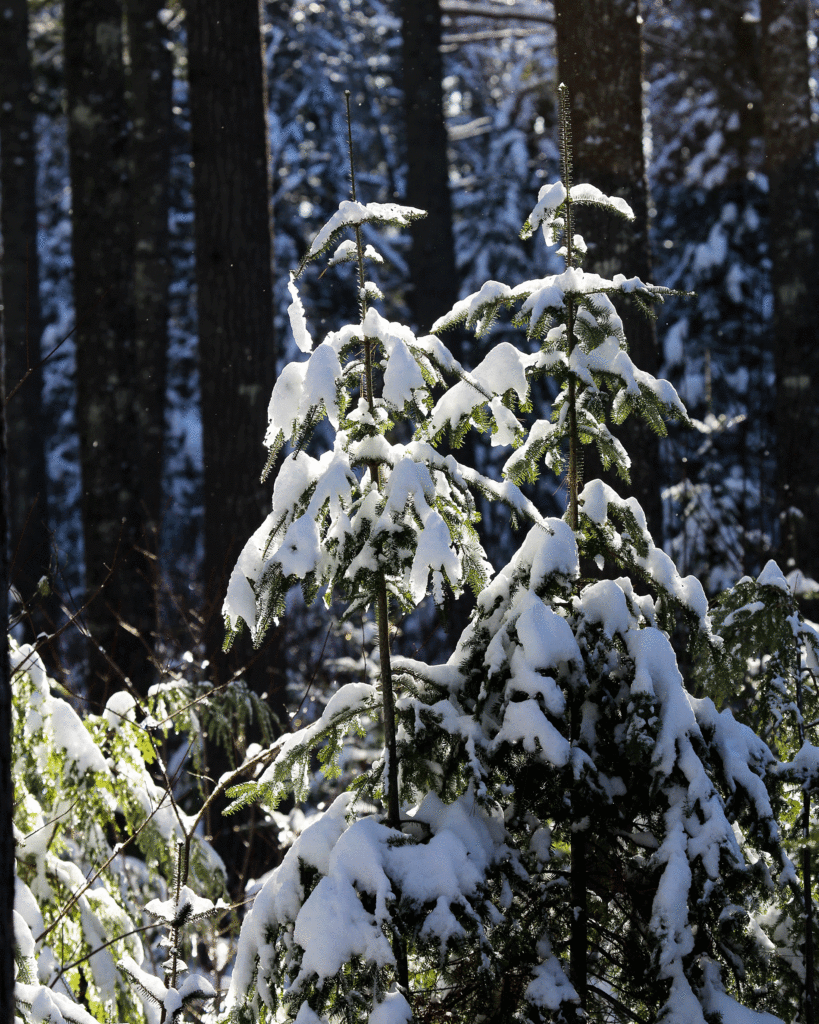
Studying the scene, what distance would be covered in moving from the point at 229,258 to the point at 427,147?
3598 millimetres

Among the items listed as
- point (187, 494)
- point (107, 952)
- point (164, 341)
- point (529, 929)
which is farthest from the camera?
point (187, 494)

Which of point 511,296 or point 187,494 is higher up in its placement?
point 511,296

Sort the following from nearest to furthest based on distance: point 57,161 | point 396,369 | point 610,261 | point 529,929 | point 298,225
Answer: point 396,369
point 529,929
point 610,261
point 298,225
point 57,161

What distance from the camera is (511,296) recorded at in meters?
2.82

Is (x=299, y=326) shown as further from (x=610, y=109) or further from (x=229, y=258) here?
(x=229, y=258)

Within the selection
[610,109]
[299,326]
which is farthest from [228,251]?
[299,326]

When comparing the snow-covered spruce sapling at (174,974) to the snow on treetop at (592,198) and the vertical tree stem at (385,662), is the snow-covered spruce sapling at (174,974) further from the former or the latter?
the snow on treetop at (592,198)

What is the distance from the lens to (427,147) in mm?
9188

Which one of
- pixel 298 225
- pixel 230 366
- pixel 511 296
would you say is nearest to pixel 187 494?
pixel 298 225

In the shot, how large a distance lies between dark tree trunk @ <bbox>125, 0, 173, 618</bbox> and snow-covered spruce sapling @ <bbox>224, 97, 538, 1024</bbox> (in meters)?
8.46

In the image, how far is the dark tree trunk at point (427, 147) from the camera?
9.06m

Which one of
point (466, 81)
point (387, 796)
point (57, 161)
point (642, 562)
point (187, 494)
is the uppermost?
point (466, 81)

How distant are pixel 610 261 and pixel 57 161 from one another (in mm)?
17827

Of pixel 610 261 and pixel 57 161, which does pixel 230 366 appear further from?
pixel 57 161
